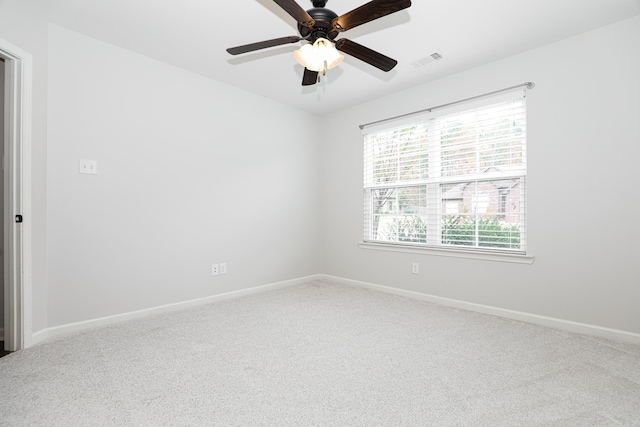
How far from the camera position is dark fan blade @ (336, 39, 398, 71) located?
6.54ft

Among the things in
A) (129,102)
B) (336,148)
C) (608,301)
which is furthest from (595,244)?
(129,102)

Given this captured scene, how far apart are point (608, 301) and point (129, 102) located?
176 inches

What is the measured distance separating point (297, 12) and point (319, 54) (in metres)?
0.32

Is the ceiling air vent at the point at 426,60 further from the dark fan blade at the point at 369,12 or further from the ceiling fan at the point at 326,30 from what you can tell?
the dark fan blade at the point at 369,12

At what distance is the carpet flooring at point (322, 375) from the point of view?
1508 millimetres

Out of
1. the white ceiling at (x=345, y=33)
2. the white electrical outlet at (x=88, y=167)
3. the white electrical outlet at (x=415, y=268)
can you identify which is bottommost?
the white electrical outlet at (x=415, y=268)

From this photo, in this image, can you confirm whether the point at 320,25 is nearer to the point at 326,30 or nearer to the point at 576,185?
the point at 326,30

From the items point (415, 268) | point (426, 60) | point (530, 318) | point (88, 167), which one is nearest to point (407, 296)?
point (415, 268)

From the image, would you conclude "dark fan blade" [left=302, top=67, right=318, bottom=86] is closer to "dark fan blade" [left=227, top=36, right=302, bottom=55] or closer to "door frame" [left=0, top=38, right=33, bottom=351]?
"dark fan blade" [left=227, top=36, right=302, bottom=55]

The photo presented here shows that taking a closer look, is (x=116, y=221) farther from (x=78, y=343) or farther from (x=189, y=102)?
(x=189, y=102)

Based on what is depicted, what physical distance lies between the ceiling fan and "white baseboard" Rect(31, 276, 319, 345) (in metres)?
2.48

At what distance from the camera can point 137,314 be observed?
291cm

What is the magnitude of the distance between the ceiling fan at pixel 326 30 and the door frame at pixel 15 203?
1.59 metres

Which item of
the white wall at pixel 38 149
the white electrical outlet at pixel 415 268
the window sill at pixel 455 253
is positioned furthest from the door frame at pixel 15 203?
the white electrical outlet at pixel 415 268
